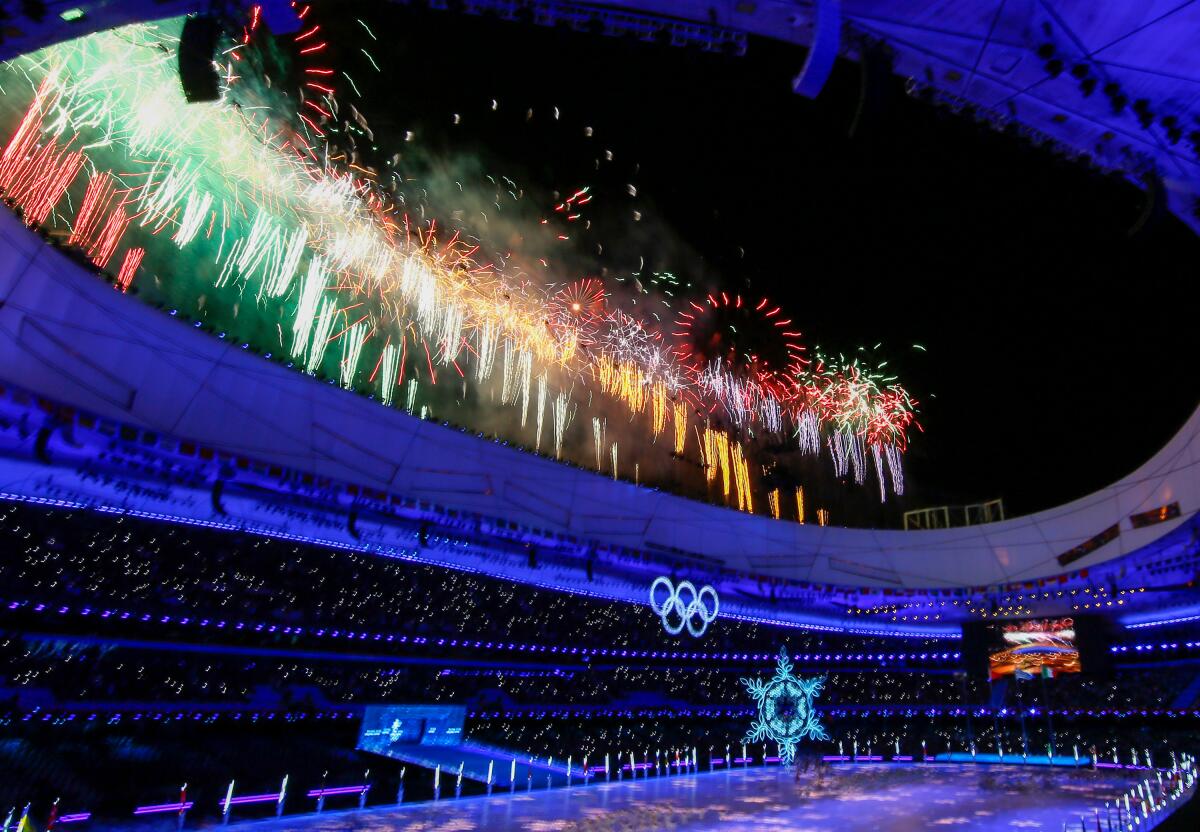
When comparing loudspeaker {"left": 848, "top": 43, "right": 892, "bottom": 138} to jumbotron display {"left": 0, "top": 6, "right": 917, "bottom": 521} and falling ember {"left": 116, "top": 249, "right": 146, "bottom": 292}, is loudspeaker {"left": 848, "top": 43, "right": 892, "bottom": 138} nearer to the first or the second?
jumbotron display {"left": 0, "top": 6, "right": 917, "bottom": 521}

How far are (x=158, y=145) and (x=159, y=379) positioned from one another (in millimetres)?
5707

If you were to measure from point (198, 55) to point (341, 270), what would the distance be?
1258cm

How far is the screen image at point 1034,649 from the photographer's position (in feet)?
106

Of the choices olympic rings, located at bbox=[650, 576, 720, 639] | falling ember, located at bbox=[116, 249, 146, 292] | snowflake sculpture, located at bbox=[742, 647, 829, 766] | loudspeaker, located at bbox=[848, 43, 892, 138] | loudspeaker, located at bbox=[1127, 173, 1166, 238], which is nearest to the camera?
loudspeaker, located at bbox=[848, 43, 892, 138]

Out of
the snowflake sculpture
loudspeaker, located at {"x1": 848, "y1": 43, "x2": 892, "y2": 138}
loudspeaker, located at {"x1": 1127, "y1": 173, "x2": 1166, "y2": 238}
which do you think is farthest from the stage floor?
loudspeaker, located at {"x1": 848, "y1": 43, "x2": 892, "y2": 138}

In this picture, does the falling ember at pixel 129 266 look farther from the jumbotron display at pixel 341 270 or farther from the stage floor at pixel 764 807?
the stage floor at pixel 764 807

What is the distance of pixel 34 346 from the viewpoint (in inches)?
519

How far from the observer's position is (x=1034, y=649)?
108 ft

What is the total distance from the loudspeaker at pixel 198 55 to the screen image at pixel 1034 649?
38.2m

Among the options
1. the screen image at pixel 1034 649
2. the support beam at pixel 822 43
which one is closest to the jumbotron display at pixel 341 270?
the support beam at pixel 822 43

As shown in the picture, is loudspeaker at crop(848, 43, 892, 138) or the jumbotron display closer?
loudspeaker at crop(848, 43, 892, 138)

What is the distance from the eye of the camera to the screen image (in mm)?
32312

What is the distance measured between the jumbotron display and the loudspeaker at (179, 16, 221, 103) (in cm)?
240

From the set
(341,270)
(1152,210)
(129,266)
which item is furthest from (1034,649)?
(129,266)
